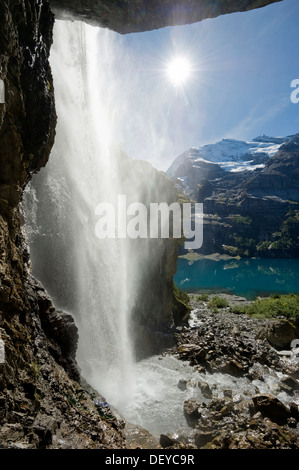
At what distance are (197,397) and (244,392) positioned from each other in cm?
231

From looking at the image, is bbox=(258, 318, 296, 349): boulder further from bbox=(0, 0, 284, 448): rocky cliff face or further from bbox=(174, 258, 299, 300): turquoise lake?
bbox=(174, 258, 299, 300): turquoise lake

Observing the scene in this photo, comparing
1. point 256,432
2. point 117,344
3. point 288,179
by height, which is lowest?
point 256,432

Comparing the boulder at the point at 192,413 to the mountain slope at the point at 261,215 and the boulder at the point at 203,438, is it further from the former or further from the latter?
the mountain slope at the point at 261,215

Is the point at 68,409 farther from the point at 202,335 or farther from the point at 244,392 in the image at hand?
the point at 202,335

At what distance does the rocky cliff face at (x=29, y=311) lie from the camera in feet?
14.4

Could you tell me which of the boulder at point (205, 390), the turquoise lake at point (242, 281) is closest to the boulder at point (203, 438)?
the boulder at point (205, 390)

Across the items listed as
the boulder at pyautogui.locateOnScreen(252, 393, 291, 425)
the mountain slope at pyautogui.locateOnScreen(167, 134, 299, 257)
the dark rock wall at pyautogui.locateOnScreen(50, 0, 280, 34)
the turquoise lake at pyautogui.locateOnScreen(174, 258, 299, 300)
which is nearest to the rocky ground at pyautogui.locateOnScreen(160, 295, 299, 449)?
the boulder at pyautogui.locateOnScreen(252, 393, 291, 425)

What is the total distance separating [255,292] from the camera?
5325 centimetres

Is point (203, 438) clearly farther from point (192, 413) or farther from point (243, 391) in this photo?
point (243, 391)

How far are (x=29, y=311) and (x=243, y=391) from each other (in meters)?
10.7

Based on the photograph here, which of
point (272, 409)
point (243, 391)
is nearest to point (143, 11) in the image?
point (272, 409)

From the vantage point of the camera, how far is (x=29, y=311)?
20.9ft

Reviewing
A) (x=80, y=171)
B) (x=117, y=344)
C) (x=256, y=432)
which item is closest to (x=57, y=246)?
(x=80, y=171)

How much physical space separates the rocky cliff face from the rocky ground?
3577 mm
